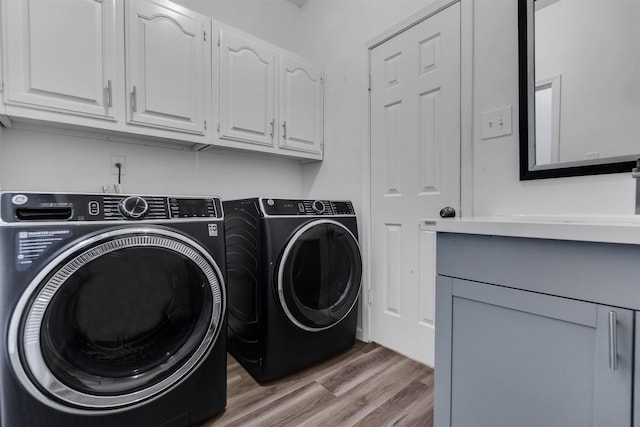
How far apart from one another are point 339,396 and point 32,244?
136 centimetres

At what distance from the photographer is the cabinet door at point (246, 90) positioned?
1771 millimetres

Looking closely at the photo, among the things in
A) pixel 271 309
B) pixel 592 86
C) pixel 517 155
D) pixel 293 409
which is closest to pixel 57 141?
pixel 271 309

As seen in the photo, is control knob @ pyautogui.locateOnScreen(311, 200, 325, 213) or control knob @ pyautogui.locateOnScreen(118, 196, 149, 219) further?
control knob @ pyautogui.locateOnScreen(311, 200, 325, 213)

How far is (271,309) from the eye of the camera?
1.47 metres

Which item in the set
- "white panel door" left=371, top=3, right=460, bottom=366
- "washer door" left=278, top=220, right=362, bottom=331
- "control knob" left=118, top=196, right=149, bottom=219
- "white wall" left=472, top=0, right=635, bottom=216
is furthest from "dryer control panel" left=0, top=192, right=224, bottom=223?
"white wall" left=472, top=0, right=635, bottom=216

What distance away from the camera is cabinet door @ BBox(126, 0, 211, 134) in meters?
1.47

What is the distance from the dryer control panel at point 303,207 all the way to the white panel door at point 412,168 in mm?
245

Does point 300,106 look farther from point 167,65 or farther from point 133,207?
point 133,207

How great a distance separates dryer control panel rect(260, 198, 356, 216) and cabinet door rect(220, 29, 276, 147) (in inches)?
22.4

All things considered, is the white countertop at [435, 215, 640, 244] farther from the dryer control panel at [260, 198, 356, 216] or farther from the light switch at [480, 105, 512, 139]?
the dryer control panel at [260, 198, 356, 216]

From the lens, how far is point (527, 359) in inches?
29.2

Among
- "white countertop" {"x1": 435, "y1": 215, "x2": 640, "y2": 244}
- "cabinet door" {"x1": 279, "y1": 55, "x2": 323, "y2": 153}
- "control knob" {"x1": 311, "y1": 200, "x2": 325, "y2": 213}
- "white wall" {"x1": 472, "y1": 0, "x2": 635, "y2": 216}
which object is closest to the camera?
"white countertop" {"x1": 435, "y1": 215, "x2": 640, "y2": 244}

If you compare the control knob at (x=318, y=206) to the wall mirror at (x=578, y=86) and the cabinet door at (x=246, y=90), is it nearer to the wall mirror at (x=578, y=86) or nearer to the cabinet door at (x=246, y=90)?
the cabinet door at (x=246, y=90)

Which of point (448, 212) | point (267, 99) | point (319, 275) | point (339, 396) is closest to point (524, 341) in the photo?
point (448, 212)
